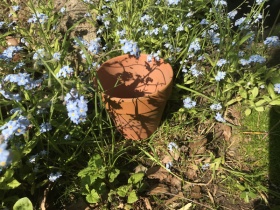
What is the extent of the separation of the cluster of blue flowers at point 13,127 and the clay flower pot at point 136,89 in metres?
0.59

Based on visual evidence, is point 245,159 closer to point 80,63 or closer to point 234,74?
point 234,74

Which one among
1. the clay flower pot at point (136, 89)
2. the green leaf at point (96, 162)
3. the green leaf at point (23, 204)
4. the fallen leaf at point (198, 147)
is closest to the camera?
the green leaf at point (23, 204)

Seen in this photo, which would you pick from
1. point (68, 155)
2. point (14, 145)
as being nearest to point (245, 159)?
point (68, 155)

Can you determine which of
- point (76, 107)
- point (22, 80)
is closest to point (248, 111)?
point (76, 107)

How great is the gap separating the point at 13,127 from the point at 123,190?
82cm

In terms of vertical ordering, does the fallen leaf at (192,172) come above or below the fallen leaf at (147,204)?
above

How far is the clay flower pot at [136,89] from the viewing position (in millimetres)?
2084

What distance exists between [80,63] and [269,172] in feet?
5.83

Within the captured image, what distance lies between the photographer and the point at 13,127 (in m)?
1.49

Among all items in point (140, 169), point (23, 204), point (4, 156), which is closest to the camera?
point (4, 156)

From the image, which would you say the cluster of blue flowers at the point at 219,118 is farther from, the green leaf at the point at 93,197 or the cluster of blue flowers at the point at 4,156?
the cluster of blue flowers at the point at 4,156

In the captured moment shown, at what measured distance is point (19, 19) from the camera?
9.23ft

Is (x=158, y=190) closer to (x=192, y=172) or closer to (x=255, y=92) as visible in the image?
(x=192, y=172)

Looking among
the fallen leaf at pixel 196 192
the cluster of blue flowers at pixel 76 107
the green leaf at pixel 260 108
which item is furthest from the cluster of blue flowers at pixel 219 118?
the cluster of blue flowers at pixel 76 107
